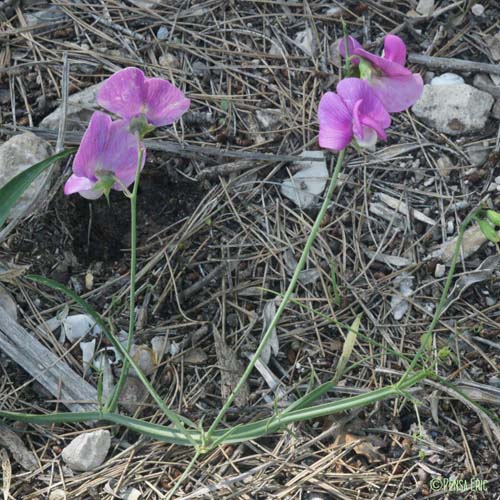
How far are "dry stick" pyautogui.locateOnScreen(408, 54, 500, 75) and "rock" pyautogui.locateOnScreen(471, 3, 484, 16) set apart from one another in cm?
19

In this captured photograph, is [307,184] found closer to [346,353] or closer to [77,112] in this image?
[346,353]

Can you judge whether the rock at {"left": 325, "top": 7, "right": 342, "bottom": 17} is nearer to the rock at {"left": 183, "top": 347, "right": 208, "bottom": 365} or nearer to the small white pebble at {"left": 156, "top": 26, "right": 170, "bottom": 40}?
the small white pebble at {"left": 156, "top": 26, "right": 170, "bottom": 40}

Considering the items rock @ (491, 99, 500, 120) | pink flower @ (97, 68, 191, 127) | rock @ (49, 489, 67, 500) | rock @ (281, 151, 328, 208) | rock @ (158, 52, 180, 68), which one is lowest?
rock @ (49, 489, 67, 500)

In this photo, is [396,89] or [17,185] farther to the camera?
[17,185]

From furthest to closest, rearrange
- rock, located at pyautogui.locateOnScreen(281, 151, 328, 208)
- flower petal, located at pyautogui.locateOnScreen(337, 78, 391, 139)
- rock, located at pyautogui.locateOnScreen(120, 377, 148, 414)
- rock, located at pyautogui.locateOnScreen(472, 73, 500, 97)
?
rock, located at pyautogui.locateOnScreen(472, 73, 500, 97) → rock, located at pyautogui.locateOnScreen(281, 151, 328, 208) → rock, located at pyautogui.locateOnScreen(120, 377, 148, 414) → flower petal, located at pyautogui.locateOnScreen(337, 78, 391, 139)

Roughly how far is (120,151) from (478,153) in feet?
3.49

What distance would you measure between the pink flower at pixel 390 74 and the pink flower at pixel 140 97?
387mm

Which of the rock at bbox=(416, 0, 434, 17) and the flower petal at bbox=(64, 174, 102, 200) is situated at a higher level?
the flower petal at bbox=(64, 174, 102, 200)

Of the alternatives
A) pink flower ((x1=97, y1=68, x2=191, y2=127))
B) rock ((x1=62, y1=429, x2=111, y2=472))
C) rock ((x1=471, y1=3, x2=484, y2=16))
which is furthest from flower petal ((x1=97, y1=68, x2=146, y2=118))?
rock ((x1=471, y1=3, x2=484, y2=16))

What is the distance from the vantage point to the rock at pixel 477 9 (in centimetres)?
233

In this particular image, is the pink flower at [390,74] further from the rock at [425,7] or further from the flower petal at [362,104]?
the rock at [425,7]

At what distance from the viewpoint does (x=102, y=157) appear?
5.33 feet

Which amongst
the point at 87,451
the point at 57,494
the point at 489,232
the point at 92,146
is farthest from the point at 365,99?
the point at 57,494

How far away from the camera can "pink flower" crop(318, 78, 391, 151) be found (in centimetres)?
146
